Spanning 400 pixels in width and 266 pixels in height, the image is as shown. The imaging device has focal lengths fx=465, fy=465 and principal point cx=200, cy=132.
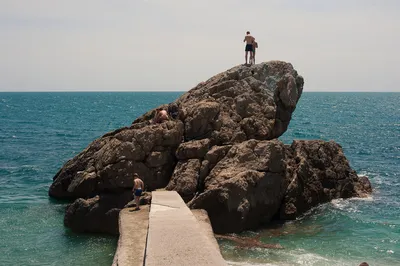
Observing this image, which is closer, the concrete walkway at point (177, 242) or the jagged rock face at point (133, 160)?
the concrete walkway at point (177, 242)

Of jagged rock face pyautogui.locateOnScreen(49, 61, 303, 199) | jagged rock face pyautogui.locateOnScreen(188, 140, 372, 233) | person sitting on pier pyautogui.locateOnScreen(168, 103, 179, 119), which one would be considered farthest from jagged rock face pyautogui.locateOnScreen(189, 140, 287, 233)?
person sitting on pier pyautogui.locateOnScreen(168, 103, 179, 119)

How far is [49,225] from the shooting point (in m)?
23.5

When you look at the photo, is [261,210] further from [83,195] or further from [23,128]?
[23,128]

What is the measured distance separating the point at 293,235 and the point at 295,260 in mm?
3108

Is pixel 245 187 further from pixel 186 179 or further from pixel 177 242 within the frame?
pixel 177 242

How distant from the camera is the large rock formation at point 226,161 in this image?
71.6 feet

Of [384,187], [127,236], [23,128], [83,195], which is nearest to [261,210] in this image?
[127,236]

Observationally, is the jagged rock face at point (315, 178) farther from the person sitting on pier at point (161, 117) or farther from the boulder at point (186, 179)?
the person sitting on pier at point (161, 117)

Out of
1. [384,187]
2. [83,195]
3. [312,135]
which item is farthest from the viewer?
[312,135]

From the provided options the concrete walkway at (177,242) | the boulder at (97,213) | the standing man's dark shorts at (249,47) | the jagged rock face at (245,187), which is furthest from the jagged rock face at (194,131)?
the concrete walkway at (177,242)

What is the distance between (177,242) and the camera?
1248cm

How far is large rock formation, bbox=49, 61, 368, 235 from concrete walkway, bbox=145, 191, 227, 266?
5.05m

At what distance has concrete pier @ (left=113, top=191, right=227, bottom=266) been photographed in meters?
11.3

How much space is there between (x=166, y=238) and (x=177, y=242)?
52cm
